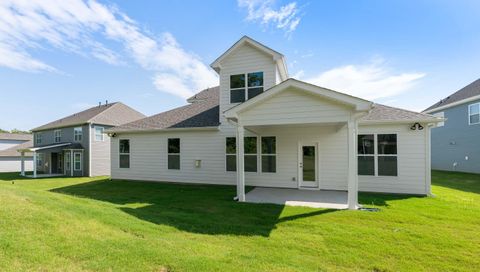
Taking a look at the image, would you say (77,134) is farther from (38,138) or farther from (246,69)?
(246,69)

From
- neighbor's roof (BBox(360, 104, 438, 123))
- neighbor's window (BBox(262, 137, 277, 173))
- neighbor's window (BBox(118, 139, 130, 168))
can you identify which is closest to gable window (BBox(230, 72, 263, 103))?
neighbor's window (BBox(262, 137, 277, 173))

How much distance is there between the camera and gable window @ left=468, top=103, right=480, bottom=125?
15.7 m

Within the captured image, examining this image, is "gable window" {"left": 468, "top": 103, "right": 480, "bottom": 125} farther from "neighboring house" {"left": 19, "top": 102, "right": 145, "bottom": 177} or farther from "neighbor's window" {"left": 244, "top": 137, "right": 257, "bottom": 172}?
"neighboring house" {"left": 19, "top": 102, "right": 145, "bottom": 177}

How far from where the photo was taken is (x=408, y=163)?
9.07 meters

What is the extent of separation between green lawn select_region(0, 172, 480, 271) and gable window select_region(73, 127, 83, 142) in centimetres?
1633

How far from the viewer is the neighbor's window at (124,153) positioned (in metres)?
13.4

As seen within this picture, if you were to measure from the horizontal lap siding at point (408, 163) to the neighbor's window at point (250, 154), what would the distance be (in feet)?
17.4

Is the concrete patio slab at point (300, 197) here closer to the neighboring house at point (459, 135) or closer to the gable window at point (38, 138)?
the neighboring house at point (459, 135)

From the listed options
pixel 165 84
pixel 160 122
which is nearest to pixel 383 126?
pixel 160 122

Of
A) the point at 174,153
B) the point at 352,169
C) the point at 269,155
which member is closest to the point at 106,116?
the point at 174,153

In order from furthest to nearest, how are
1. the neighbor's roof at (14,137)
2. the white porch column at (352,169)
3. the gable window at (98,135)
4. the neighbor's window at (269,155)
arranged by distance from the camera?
the neighbor's roof at (14,137) → the gable window at (98,135) → the neighbor's window at (269,155) → the white porch column at (352,169)

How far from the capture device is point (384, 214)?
6301mm

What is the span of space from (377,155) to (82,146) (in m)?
21.1

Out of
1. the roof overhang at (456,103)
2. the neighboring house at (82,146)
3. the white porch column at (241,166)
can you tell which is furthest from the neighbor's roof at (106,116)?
the roof overhang at (456,103)
